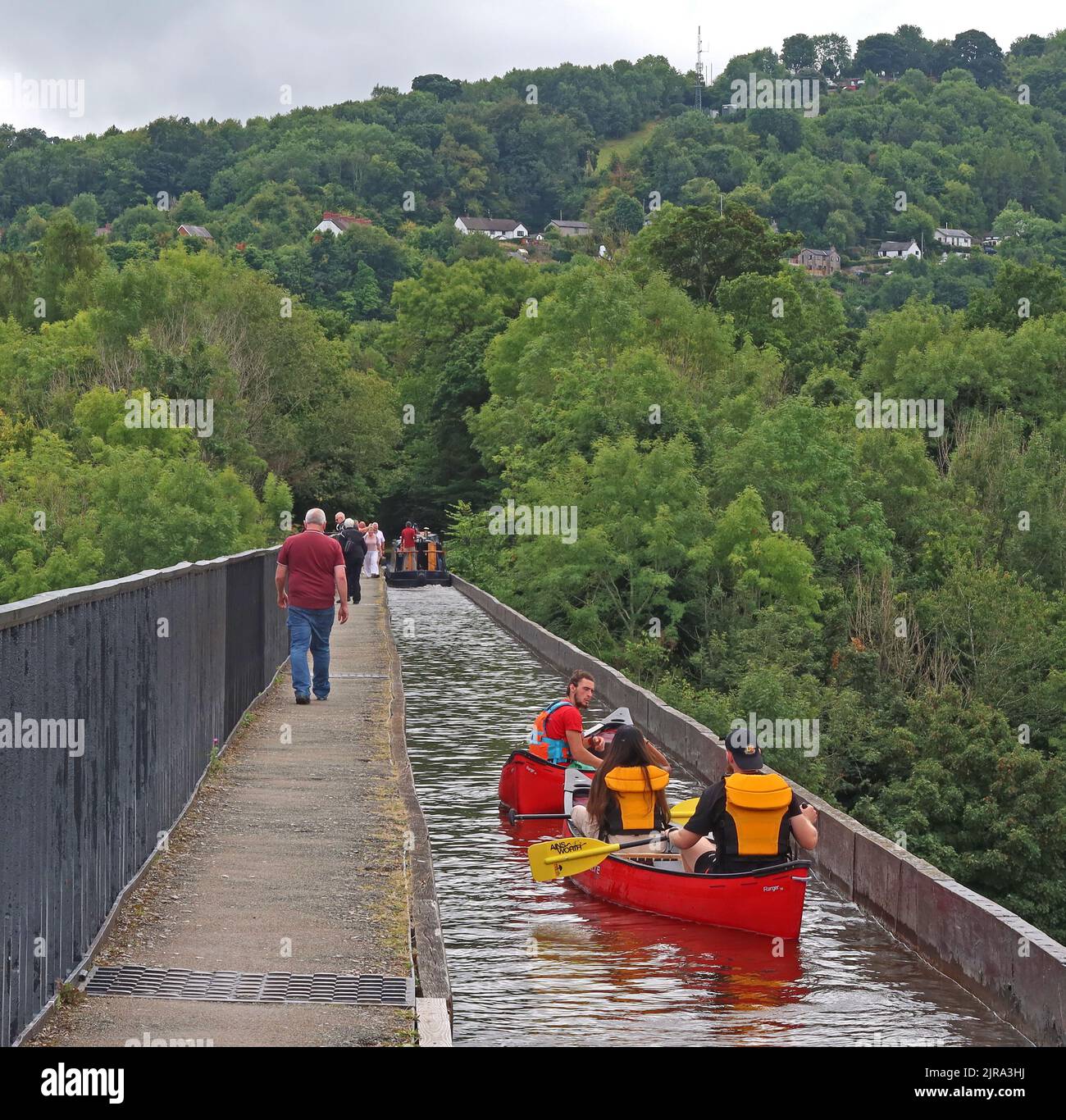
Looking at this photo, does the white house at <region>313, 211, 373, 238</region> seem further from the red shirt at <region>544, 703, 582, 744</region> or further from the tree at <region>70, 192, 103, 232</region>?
the red shirt at <region>544, 703, 582, 744</region>

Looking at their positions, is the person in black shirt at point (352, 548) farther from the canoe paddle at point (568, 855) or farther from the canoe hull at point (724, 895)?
the canoe hull at point (724, 895)

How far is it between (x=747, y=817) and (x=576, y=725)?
4559 millimetres

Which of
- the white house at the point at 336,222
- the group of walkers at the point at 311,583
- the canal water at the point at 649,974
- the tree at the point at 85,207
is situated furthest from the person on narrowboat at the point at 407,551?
the tree at the point at 85,207

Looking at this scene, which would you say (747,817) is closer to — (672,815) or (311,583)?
(672,815)

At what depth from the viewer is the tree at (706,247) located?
85.6 m

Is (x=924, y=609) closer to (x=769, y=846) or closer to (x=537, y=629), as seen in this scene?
(x=537, y=629)

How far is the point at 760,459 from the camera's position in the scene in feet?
169

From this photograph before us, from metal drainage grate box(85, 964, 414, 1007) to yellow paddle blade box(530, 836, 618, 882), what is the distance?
4432 millimetres

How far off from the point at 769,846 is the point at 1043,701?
3608cm

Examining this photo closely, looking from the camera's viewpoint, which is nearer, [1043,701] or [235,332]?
[1043,701]

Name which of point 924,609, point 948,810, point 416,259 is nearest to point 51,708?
point 948,810

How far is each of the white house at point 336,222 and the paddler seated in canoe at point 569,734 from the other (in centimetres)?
15400

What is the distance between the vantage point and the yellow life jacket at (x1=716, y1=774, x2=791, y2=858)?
1162 cm

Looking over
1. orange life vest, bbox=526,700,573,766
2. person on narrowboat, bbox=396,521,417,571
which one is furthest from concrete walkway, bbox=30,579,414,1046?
person on narrowboat, bbox=396,521,417,571
